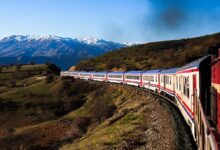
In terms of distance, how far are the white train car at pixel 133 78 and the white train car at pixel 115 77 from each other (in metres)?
3.41

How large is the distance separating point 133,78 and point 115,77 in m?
18.4

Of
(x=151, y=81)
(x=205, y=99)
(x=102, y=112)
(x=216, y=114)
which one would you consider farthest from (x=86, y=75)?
(x=216, y=114)

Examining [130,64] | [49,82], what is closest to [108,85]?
[49,82]

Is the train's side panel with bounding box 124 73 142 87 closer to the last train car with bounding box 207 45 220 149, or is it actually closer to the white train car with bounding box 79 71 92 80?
the white train car with bounding box 79 71 92 80

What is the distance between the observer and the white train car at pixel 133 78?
6922 centimetres

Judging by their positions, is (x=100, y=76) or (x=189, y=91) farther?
(x=100, y=76)

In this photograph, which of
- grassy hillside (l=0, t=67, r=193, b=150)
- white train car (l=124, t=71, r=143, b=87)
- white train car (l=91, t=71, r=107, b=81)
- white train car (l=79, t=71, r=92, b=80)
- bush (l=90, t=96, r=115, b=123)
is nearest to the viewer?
grassy hillside (l=0, t=67, r=193, b=150)

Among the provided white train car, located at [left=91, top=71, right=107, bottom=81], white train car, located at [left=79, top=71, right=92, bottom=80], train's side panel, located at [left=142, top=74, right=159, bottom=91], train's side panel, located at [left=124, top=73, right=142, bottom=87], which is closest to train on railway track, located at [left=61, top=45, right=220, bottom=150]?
train's side panel, located at [left=142, top=74, right=159, bottom=91]

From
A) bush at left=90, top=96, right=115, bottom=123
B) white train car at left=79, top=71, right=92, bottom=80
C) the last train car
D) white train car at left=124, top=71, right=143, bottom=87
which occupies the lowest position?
bush at left=90, top=96, right=115, bottom=123

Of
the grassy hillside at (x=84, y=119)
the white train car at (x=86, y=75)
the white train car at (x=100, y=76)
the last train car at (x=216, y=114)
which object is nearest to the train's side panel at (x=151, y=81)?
the grassy hillside at (x=84, y=119)

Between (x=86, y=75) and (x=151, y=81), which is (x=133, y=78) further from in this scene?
(x=86, y=75)

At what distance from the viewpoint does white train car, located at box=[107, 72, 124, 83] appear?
3455 inches

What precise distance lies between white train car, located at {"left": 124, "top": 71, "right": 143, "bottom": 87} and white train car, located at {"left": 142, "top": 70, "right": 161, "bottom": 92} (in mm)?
2870

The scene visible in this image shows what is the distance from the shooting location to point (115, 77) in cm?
9375
